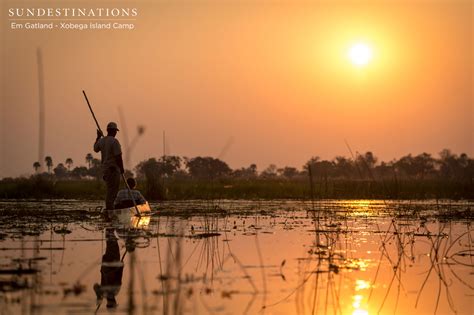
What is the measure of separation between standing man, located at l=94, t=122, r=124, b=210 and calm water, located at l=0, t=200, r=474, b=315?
1.15m

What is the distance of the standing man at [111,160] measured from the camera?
52.2 feet

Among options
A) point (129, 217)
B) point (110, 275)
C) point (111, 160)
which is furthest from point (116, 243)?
point (111, 160)

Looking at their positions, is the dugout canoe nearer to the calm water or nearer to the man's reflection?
Answer: the calm water

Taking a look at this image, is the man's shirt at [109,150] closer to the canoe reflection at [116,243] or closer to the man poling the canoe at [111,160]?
the man poling the canoe at [111,160]

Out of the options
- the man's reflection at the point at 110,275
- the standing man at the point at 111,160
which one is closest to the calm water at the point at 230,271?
the man's reflection at the point at 110,275

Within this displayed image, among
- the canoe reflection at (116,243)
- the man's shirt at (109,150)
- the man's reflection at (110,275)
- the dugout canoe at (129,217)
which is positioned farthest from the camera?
the man's shirt at (109,150)

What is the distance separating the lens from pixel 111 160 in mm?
15977

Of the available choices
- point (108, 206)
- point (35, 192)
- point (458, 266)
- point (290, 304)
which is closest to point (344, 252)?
point (458, 266)

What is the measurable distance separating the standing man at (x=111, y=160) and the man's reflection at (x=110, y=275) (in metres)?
4.50

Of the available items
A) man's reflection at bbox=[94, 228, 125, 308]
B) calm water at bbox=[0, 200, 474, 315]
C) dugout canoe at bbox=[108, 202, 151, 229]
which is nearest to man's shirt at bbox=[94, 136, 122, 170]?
dugout canoe at bbox=[108, 202, 151, 229]

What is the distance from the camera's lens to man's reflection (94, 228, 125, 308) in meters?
7.15

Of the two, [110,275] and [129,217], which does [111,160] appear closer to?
[129,217]

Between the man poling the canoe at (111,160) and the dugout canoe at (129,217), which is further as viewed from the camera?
the man poling the canoe at (111,160)

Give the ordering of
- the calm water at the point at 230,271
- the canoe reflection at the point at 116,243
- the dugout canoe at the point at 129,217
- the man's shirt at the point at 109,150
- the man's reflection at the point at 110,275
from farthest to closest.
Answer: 1. the man's shirt at the point at 109,150
2. the dugout canoe at the point at 129,217
3. the canoe reflection at the point at 116,243
4. the man's reflection at the point at 110,275
5. the calm water at the point at 230,271
